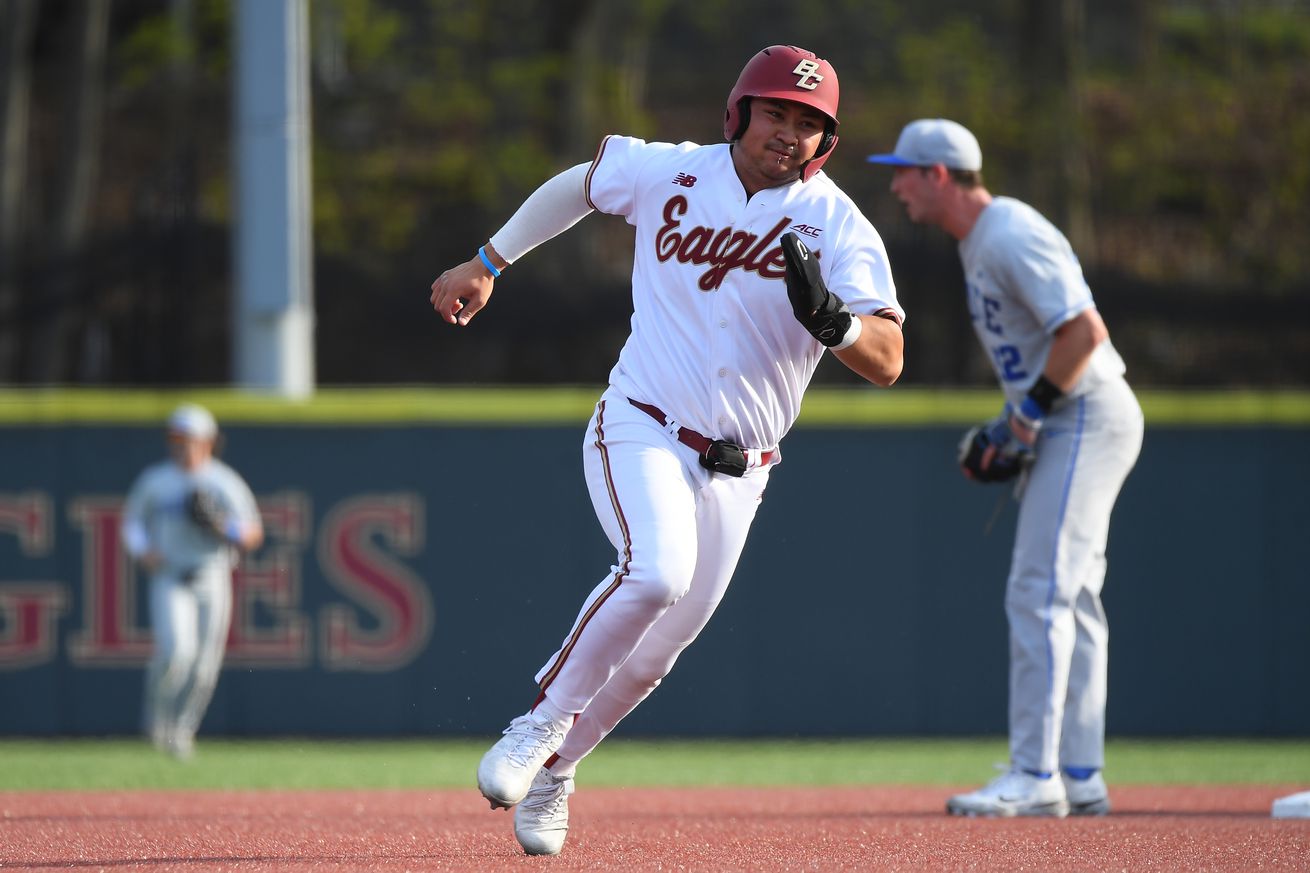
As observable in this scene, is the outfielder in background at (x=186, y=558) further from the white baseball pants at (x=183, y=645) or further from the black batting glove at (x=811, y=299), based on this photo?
the black batting glove at (x=811, y=299)

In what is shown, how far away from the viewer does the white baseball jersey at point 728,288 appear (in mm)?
4992

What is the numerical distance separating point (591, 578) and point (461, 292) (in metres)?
5.59

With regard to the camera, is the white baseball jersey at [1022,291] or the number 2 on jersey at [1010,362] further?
the number 2 on jersey at [1010,362]

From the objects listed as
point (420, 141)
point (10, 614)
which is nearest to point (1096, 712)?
point (10, 614)

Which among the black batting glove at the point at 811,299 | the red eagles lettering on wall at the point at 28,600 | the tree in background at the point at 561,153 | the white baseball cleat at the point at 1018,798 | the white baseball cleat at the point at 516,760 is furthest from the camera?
the tree in background at the point at 561,153

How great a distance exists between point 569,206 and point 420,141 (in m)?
16.5

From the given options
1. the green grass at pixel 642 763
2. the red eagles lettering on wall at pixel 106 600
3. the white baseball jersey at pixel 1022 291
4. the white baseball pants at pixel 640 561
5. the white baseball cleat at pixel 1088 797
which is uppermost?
the white baseball jersey at pixel 1022 291

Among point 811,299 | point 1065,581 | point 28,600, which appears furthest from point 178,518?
point 811,299

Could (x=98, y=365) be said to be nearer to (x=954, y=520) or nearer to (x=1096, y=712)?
(x=954, y=520)

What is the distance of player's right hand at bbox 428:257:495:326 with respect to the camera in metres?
5.12

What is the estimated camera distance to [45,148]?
23984mm

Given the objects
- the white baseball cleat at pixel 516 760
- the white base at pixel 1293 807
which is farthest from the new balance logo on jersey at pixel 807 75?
the white base at pixel 1293 807

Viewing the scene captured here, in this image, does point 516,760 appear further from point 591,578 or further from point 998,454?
point 591,578

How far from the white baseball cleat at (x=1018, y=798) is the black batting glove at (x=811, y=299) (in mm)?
2237
